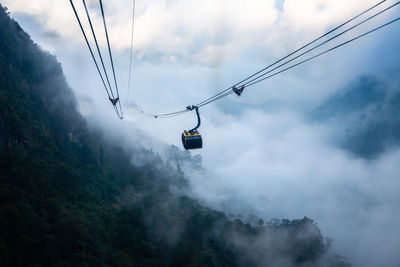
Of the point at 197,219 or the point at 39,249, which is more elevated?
the point at 197,219

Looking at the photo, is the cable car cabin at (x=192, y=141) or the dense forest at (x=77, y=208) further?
the dense forest at (x=77, y=208)

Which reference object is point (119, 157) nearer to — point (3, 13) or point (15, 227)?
point (3, 13)

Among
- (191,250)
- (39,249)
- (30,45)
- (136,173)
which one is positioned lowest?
(39,249)

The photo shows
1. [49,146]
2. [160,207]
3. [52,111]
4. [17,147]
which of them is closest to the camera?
[17,147]

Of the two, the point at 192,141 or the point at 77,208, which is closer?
the point at 192,141

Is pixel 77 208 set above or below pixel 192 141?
below

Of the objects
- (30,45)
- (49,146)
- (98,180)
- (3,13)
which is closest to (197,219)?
(98,180)

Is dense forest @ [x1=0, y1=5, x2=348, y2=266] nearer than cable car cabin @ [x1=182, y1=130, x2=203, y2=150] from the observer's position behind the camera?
No

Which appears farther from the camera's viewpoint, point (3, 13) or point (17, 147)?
point (3, 13)
